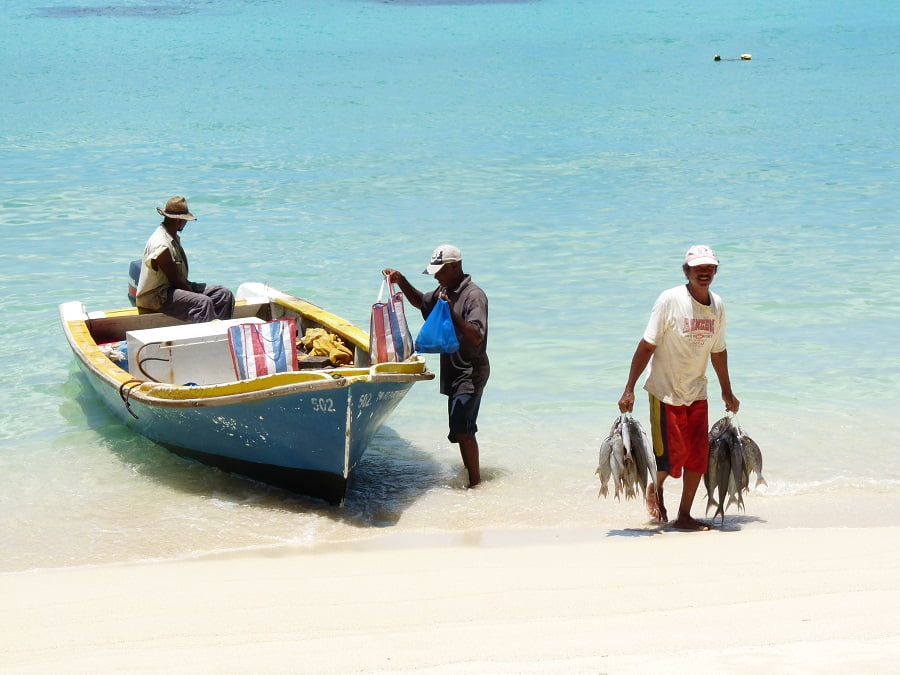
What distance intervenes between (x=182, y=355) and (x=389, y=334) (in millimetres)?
1875

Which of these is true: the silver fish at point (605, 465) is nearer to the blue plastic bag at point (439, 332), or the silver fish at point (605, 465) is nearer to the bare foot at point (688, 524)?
the bare foot at point (688, 524)

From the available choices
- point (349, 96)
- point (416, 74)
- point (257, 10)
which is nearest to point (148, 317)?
point (349, 96)

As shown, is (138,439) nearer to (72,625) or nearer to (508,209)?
(72,625)

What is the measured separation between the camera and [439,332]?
668cm

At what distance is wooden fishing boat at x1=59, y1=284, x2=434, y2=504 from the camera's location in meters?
6.77

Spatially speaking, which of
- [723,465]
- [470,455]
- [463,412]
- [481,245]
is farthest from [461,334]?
[481,245]

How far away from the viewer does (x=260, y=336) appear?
762 cm

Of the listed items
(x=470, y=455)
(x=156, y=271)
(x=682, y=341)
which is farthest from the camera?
(x=156, y=271)

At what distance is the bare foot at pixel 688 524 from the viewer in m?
6.42

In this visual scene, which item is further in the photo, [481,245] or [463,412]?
[481,245]

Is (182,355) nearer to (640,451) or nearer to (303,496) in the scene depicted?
(303,496)

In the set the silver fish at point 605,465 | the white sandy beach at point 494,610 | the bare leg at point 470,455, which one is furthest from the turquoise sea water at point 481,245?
the white sandy beach at point 494,610

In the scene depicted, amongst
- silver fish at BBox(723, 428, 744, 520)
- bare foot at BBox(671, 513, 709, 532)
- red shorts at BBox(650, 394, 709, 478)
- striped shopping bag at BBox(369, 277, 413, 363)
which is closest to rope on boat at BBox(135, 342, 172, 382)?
striped shopping bag at BBox(369, 277, 413, 363)

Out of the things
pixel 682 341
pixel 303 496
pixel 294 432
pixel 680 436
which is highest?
pixel 682 341
